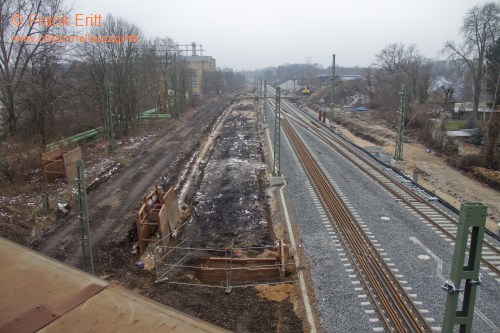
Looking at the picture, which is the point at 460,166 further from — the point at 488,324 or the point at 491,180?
the point at 488,324

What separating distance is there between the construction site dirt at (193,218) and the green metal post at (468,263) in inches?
180

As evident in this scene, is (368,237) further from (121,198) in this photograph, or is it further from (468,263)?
(121,198)

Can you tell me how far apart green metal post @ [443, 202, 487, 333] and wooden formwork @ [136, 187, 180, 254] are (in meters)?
9.58

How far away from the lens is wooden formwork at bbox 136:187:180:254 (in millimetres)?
13938

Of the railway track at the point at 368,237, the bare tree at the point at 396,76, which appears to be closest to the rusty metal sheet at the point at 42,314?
the railway track at the point at 368,237

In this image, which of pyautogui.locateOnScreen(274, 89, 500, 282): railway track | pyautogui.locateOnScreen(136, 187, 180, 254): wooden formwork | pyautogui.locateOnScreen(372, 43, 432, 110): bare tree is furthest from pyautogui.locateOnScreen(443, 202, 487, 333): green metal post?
pyautogui.locateOnScreen(372, 43, 432, 110): bare tree

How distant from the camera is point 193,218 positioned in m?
17.0

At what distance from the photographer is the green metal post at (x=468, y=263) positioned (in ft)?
15.7

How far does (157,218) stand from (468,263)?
11088mm

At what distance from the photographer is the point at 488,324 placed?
9242mm

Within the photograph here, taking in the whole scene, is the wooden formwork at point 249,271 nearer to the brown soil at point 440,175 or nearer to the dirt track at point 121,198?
the dirt track at point 121,198

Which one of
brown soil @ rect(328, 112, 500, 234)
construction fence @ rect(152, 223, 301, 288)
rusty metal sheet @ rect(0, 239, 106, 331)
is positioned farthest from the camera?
brown soil @ rect(328, 112, 500, 234)

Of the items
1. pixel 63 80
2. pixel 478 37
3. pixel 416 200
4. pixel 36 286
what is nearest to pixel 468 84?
pixel 478 37

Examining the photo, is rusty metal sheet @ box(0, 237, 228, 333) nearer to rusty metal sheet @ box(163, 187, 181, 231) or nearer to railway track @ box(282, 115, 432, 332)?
railway track @ box(282, 115, 432, 332)
